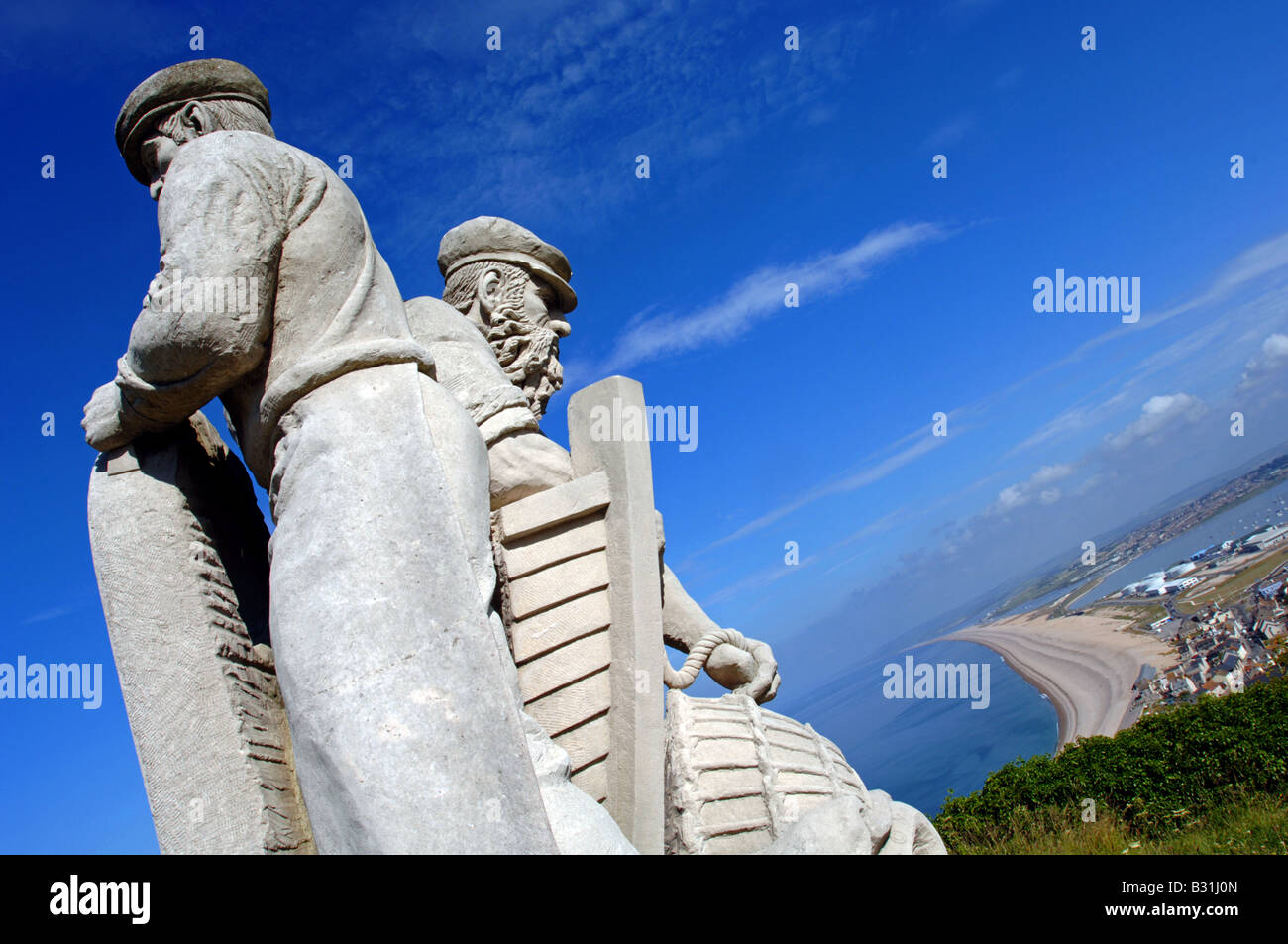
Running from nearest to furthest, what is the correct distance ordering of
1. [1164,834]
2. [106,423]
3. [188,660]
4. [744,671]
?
[188,660] < [106,423] < [744,671] < [1164,834]

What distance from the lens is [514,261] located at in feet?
16.7

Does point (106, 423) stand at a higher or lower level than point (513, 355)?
lower

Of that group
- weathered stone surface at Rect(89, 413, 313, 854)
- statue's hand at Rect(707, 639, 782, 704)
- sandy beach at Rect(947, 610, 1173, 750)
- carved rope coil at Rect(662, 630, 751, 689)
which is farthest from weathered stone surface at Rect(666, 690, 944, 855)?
sandy beach at Rect(947, 610, 1173, 750)

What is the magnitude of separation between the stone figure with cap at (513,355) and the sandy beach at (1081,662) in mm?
7934

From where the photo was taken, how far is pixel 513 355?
507 centimetres

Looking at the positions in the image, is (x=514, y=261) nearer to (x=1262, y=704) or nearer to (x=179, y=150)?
(x=179, y=150)

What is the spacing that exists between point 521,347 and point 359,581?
110 inches

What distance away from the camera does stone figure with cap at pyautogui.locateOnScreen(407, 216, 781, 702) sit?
13.2 feet

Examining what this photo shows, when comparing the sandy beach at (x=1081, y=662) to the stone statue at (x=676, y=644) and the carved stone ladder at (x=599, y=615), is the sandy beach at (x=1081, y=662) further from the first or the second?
the carved stone ladder at (x=599, y=615)

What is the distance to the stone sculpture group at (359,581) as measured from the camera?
2389 mm

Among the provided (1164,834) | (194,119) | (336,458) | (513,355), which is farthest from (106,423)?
(1164,834)

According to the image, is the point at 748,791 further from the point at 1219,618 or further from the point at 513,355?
the point at 1219,618

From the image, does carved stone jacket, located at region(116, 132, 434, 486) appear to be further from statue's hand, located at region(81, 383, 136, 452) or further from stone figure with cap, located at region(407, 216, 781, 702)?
stone figure with cap, located at region(407, 216, 781, 702)

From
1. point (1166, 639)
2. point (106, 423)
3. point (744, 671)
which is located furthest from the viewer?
point (1166, 639)
